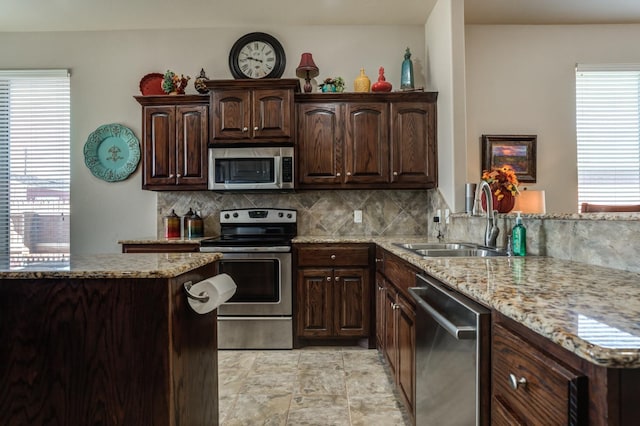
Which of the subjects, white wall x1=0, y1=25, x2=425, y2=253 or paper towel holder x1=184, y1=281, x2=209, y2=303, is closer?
paper towel holder x1=184, y1=281, x2=209, y2=303

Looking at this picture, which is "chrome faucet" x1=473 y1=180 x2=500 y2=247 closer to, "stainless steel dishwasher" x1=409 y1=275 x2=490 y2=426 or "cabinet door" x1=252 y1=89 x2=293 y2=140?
"stainless steel dishwasher" x1=409 y1=275 x2=490 y2=426

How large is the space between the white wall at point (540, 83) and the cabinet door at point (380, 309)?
4.96 ft

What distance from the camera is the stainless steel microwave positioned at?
3.15 m

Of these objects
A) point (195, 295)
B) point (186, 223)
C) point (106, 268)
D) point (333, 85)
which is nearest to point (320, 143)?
point (333, 85)

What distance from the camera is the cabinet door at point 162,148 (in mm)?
3287

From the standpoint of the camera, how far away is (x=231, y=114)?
319cm

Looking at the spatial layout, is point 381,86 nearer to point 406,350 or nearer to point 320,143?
point 320,143

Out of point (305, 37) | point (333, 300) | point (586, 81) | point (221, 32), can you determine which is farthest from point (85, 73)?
point (586, 81)

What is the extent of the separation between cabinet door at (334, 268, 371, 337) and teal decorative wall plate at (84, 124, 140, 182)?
232 cm

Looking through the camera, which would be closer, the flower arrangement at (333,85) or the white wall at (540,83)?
the flower arrangement at (333,85)

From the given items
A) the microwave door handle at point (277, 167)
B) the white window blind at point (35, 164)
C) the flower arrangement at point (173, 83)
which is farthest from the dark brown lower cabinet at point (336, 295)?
the white window blind at point (35, 164)

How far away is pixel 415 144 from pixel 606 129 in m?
1.91

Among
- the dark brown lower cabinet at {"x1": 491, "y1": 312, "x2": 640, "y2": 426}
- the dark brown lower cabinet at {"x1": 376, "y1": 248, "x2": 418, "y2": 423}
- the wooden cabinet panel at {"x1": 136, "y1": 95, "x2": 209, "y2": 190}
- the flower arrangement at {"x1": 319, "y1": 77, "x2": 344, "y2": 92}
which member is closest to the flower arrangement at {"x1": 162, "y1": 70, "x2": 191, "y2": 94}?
the wooden cabinet panel at {"x1": 136, "y1": 95, "x2": 209, "y2": 190}

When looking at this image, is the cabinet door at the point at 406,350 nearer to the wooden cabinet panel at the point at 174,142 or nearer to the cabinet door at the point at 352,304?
the cabinet door at the point at 352,304
